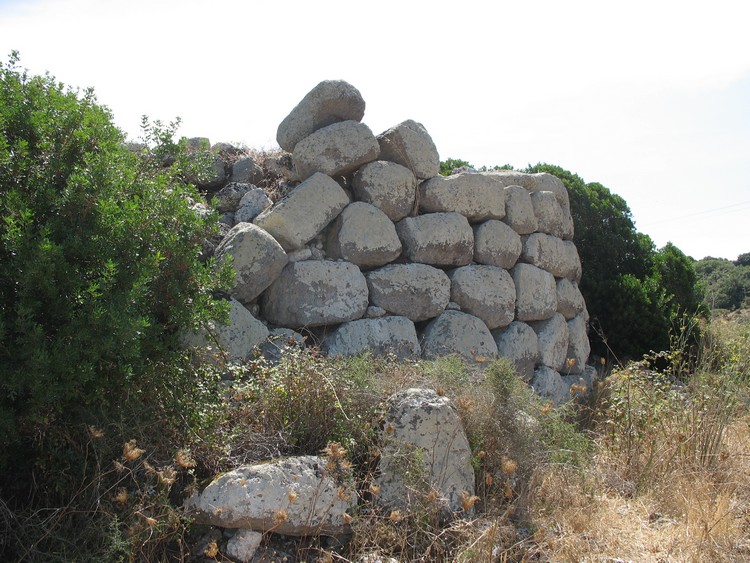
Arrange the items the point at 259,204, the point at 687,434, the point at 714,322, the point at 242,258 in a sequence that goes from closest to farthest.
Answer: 1. the point at 687,434
2. the point at 242,258
3. the point at 259,204
4. the point at 714,322

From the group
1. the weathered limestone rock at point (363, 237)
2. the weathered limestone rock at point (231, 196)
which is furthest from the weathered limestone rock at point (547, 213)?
the weathered limestone rock at point (231, 196)

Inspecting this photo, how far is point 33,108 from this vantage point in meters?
3.92

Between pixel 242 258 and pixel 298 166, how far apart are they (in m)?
1.24

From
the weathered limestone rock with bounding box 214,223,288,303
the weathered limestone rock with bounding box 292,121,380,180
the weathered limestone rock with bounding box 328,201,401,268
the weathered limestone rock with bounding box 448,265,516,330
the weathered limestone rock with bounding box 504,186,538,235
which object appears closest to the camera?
the weathered limestone rock with bounding box 214,223,288,303

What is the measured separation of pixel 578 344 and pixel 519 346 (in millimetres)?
1254

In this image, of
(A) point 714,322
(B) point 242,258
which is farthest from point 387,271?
(A) point 714,322

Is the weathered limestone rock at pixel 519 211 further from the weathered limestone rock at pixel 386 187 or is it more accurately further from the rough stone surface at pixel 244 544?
the rough stone surface at pixel 244 544

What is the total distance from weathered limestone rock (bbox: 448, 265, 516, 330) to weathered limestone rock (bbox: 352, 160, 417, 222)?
819 mm

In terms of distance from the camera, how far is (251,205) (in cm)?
614

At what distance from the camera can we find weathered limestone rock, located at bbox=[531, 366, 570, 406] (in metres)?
6.88

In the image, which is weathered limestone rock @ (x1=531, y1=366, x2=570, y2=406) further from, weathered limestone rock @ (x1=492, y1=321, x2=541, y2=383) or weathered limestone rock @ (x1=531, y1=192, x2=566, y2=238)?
weathered limestone rock @ (x1=531, y1=192, x2=566, y2=238)

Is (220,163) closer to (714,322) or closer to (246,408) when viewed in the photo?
(246,408)

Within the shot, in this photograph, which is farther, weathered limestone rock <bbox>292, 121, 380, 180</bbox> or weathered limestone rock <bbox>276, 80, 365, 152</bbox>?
weathered limestone rock <bbox>276, 80, 365, 152</bbox>

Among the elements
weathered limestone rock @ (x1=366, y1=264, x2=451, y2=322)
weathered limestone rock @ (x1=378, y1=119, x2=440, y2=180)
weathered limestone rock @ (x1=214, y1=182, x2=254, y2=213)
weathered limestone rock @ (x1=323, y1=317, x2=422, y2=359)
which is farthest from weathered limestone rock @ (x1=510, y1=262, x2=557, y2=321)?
weathered limestone rock @ (x1=214, y1=182, x2=254, y2=213)
